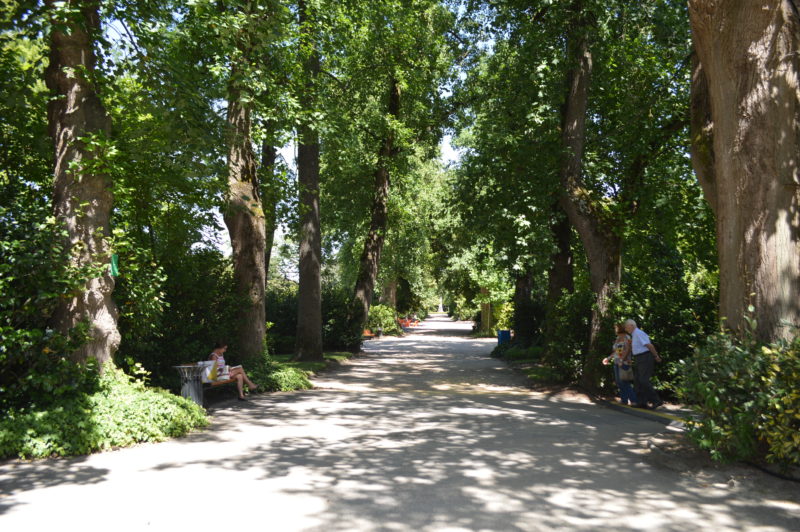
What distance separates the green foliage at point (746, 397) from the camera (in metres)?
5.70

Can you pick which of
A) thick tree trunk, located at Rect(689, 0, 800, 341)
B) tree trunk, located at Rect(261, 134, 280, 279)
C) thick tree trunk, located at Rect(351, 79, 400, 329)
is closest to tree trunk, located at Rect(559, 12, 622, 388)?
thick tree trunk, located at Rect(689, 0, 800, 341)

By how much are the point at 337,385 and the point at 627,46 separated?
39.0 ft

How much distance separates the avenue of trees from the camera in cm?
690

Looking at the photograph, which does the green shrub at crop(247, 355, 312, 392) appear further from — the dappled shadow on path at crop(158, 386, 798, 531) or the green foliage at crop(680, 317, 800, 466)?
the green foliage at crop(680, 317, 800, 466)

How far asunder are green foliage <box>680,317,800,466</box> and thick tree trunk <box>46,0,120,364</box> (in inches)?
292

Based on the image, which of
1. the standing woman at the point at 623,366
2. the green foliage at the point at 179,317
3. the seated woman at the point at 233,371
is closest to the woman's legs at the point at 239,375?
the seated woman at the point at 233,371

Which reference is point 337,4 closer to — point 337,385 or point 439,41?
point 439,41

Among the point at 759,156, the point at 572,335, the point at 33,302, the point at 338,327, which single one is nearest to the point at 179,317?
the point at 33,302

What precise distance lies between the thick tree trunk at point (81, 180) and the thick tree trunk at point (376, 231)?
16.9 m

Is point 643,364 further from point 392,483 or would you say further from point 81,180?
point 81,180

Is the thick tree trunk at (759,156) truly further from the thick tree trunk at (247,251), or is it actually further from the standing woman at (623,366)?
the thick tree trunk at (247,251)

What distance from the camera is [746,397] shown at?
623 cm

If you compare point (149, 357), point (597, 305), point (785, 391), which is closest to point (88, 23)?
point (149, 357)

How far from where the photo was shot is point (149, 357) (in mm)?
10938
